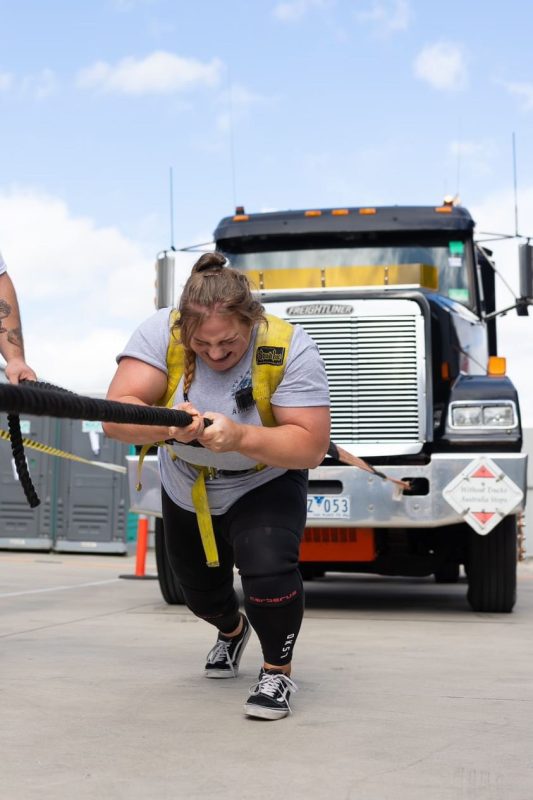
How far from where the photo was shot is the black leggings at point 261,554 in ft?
12.4

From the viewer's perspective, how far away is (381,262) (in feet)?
27.0

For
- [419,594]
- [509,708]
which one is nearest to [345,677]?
[509,708]

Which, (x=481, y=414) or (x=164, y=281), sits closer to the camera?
(x=481, y=414)

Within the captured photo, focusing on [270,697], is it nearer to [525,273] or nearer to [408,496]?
[408,496]

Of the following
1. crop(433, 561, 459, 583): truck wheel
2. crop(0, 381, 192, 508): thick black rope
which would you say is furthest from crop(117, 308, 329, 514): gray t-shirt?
crop(433, 561, 459, 583): truck wheel

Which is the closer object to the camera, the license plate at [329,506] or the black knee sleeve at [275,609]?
the black knee sleeve at [275,609]

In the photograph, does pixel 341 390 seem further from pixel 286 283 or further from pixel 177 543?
pixel 177 543

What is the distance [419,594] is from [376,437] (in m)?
3.03

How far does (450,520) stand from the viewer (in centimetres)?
687

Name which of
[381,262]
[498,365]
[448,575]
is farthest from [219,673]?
[448,575]

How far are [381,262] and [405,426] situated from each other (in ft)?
5.49

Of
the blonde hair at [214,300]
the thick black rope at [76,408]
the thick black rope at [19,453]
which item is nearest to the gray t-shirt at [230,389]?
the blonde hair at [214,300]

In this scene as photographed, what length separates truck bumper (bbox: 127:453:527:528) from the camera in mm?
6855

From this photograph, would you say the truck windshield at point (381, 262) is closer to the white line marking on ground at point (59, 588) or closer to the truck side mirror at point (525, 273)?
the truck side mirror at point (525, 273)
